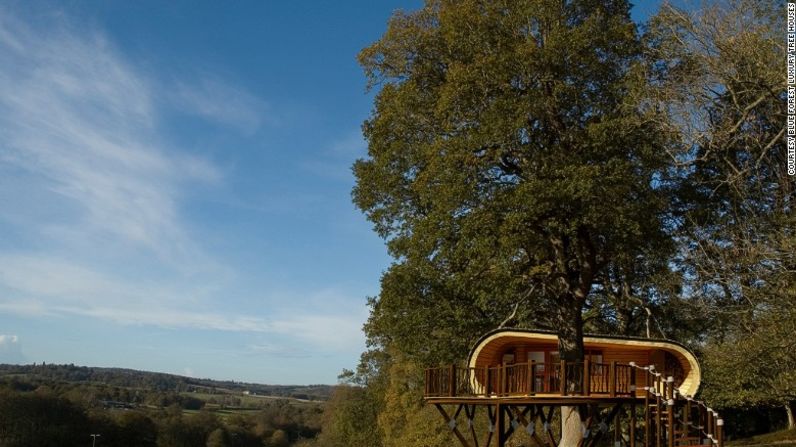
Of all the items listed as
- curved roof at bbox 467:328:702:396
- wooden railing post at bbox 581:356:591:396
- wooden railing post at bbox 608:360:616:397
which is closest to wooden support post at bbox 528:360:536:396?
wooden railing post at bbox 581:356:591:396

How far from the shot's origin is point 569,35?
1944 cm

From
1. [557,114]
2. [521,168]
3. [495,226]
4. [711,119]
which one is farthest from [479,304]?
[711,119]

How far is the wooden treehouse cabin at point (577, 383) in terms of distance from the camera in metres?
17.8

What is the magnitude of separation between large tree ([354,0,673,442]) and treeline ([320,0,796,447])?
0.06 m

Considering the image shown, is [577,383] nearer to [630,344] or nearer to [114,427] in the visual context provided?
[630,344]

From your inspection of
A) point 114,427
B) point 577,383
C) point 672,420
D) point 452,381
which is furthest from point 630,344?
point 114,427

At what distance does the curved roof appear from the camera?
69.8 feet

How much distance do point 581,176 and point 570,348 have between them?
5726 mm

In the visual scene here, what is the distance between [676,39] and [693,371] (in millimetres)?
10145

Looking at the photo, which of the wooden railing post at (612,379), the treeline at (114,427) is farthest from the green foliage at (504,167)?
the treeline at (114,427)

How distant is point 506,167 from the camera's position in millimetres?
20641

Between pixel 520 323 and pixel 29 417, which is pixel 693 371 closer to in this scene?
pixel 520 323

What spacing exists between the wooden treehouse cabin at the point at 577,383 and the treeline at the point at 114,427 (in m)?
80.3

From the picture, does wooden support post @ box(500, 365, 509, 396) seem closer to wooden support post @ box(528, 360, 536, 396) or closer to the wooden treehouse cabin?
the wooden treehouse cabin
